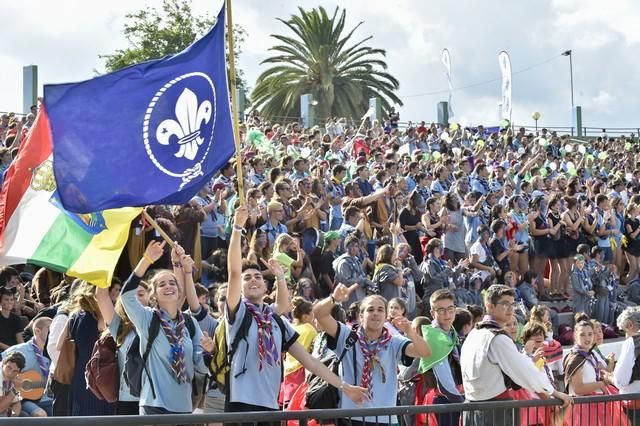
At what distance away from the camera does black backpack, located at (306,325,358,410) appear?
7832 millimetres

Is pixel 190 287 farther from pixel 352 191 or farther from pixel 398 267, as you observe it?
pixel 352 191

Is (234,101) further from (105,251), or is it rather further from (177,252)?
(105,251)

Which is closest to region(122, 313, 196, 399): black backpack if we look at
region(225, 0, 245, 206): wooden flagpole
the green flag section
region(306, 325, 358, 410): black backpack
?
region(225, 0, 245, 206): wooden flagpole

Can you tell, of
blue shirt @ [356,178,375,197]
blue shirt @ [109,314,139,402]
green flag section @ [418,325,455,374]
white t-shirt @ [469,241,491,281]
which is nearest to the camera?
blue shirt @ [109,314,139,402]

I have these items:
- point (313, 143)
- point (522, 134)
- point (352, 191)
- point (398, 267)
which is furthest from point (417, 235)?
point (522, 134)

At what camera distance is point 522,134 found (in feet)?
108

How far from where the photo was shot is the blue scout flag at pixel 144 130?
7609 mm

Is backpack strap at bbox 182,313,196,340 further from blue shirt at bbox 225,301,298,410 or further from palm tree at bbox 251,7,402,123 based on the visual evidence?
palm tree at bbox 251,7,402,123

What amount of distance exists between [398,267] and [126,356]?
23.6 ft

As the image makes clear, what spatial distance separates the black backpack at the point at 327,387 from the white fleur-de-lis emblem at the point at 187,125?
170cm

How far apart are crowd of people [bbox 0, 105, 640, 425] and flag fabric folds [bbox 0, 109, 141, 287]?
29cm

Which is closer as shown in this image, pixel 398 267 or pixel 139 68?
pixel 139 68

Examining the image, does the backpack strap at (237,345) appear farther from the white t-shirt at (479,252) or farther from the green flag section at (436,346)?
the white t-shirt at (479,252)

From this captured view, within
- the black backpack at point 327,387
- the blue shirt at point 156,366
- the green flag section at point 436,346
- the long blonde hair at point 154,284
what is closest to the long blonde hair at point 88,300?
the long blonde hair at point 154,284
